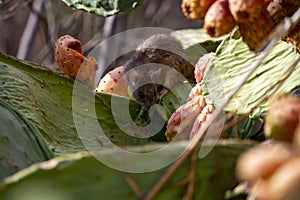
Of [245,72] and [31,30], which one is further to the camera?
[31,30]

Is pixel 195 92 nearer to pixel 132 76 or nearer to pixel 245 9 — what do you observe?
pixel 132 76

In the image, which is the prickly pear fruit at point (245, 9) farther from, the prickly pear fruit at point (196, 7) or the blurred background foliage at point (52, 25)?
the blurred background foliage at point (52, 25)

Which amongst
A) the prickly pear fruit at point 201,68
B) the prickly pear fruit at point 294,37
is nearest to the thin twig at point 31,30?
the prickly pear fruit at point 201,68

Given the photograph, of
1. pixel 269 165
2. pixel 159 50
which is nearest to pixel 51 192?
pixel 269 165

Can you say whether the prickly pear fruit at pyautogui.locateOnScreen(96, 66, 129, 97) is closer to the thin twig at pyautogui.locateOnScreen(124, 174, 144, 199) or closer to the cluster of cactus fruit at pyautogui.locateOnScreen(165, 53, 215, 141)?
the cluster of cactus fruit at pyautogui.locateOnScreen(165, 53, 215, 141)

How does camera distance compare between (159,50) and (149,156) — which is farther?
(159,50)

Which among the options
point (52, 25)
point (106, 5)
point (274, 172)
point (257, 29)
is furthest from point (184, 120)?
point (52, 25)

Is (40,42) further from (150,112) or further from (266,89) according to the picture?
(266,89)
